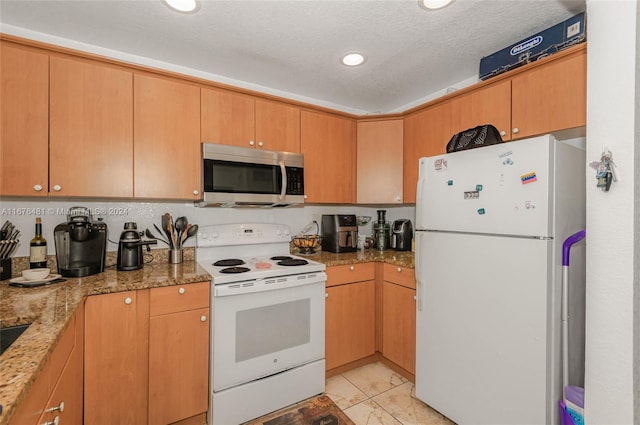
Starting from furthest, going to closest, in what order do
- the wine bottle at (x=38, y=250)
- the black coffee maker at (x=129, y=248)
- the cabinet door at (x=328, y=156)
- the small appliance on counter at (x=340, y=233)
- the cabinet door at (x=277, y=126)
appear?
1. the small appliance on counter at (x=340, y=233)
2. the cabinet door at (x=328, y=156)
3. the cabinet door at (x=277, y=126)
4. the black coffee maker at (x=129, y=248)
5. the wine bottle at (x=38, y=250)

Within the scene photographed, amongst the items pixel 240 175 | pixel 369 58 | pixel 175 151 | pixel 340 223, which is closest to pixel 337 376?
pixel 340 223

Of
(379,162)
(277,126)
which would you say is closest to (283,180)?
(277,126)

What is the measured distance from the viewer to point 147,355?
170 centimetres

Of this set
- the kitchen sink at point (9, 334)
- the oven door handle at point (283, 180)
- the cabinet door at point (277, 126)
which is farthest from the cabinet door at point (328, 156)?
the kitchen sink at point (9, 334)

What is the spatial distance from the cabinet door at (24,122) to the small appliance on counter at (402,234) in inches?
99.7

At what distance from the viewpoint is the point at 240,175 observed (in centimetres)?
226

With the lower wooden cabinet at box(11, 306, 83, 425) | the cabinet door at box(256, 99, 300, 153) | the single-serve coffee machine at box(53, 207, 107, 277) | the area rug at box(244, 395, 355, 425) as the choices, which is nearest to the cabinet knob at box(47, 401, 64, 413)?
the lower wooden cabinet at box(11, 306, 83, 425)

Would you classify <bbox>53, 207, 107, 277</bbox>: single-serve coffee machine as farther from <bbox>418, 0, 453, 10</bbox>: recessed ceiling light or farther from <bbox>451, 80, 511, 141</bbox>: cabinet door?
<bbox>451, 80, 511, 141</bbox>: cabinet door

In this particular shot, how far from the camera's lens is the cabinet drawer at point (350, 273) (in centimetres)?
235

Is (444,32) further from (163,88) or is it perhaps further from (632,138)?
(163,88)

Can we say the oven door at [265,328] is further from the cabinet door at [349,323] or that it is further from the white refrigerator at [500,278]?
the white refrigerator at [500,278]

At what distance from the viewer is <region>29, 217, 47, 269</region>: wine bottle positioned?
179cm

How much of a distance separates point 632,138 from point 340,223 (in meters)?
1.94

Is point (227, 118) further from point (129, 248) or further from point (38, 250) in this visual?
point (38, 250)
